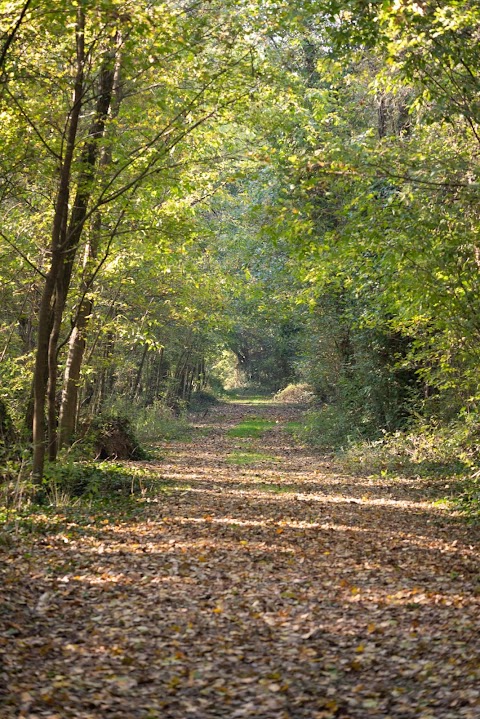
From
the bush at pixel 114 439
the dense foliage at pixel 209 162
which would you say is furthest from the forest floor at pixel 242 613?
the bush at pixel 114 439

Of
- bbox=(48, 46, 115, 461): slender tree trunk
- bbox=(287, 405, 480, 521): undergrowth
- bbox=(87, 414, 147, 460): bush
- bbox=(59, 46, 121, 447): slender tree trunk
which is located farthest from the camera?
bbox=(87, 414, 147, 460): bush

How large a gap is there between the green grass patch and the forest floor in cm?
1580

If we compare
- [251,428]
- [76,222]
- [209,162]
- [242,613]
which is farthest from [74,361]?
[251,428]

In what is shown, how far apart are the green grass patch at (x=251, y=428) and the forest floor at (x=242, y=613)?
15.8 m

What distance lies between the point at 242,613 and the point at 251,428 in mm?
24304

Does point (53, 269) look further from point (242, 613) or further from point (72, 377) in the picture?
point (242, 613)

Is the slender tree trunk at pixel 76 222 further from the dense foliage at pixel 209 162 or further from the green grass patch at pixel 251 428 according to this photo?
the green grass patch at pixel 251 428

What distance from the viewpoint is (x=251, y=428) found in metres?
31.7

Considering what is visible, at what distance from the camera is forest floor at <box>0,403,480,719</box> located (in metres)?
5.34

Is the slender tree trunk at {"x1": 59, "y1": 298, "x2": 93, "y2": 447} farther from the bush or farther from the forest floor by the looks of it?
the forest floor

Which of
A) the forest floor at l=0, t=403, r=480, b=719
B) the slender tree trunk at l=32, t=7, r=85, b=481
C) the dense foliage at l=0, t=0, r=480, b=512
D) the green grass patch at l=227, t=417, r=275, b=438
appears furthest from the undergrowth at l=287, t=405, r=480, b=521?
the slender tree trunk at l=32, t=7, r=85, b=481

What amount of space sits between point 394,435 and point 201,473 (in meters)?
5.03

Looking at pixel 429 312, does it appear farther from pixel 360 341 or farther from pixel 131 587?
pixel 360 341

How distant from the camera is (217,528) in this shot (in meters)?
10.9
